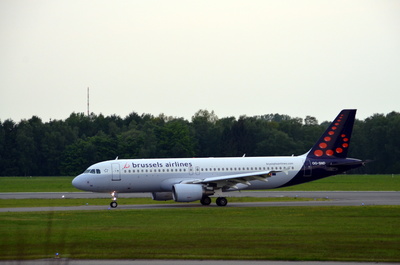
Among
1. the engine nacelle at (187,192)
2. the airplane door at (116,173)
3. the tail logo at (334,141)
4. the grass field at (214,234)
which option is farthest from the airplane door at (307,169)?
the airplane door at (116,173)

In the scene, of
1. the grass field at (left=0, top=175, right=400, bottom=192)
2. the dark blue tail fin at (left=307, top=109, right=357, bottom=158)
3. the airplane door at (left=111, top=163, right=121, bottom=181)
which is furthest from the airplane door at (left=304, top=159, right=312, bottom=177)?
the grass field at (left=0, top=175, right=400, bottom=192)

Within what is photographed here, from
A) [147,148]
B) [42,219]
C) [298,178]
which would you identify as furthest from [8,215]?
[147,148]

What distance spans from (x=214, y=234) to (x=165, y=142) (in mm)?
84861

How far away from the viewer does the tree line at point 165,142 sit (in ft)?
361

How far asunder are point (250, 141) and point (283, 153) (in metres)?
6.55

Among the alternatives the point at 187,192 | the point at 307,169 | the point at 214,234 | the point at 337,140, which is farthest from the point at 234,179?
the point at 214,234

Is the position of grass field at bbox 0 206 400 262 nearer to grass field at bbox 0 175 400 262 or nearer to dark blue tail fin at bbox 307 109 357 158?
grass field at bbox 0 175 400 262

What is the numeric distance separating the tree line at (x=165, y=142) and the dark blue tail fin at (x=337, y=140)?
62814 millimetres

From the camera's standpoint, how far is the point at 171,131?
11088cm

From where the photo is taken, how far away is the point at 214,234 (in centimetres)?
2541

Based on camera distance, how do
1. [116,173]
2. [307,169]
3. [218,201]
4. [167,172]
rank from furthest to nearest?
[307,169], [167,172], [116,173], [218,201]

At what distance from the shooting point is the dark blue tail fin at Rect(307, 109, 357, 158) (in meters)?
45.1

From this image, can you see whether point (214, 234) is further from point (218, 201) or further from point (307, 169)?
point (307, 169)

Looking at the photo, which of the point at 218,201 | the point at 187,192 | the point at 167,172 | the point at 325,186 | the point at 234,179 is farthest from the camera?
the point at 325,186
